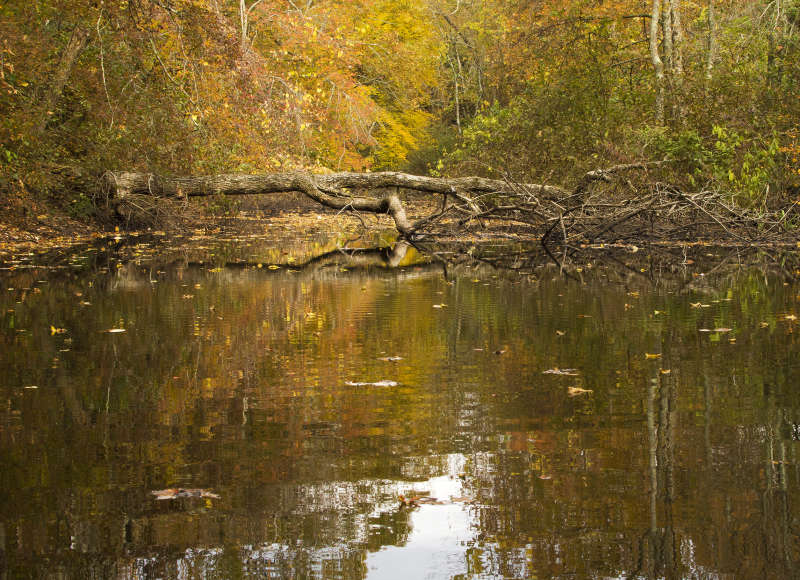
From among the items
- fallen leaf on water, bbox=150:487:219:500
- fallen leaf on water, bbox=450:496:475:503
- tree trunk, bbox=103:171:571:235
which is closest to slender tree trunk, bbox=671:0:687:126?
tree trunk, bbox=103:171:571:235

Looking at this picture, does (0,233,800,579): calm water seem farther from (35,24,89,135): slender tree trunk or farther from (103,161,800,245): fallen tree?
(35,24,89,135): slender tree trunk

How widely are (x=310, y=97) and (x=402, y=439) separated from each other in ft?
52.0

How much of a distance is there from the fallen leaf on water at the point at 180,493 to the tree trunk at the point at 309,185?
15.0 m

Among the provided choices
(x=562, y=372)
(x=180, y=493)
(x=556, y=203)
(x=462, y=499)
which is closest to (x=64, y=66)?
(x=556, y=203)

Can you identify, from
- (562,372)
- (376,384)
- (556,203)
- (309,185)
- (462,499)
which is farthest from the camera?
(309,185)

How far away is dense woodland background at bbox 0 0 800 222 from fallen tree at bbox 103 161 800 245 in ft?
1.62

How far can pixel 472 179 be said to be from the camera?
781 inches

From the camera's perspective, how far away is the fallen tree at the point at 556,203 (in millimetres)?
Answer: 15391

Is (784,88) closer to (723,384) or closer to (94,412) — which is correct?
(723,384)

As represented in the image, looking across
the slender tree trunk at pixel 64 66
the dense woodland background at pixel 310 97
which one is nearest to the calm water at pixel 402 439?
the dense woodland background at pixel 310 97

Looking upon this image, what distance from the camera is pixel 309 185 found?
757 inches

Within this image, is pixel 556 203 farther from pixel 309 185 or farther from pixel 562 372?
pixel 562 372

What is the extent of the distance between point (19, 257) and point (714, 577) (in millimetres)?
13415

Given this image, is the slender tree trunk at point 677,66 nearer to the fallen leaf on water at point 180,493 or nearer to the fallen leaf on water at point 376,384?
the fallen leaf on water at point 376,384
